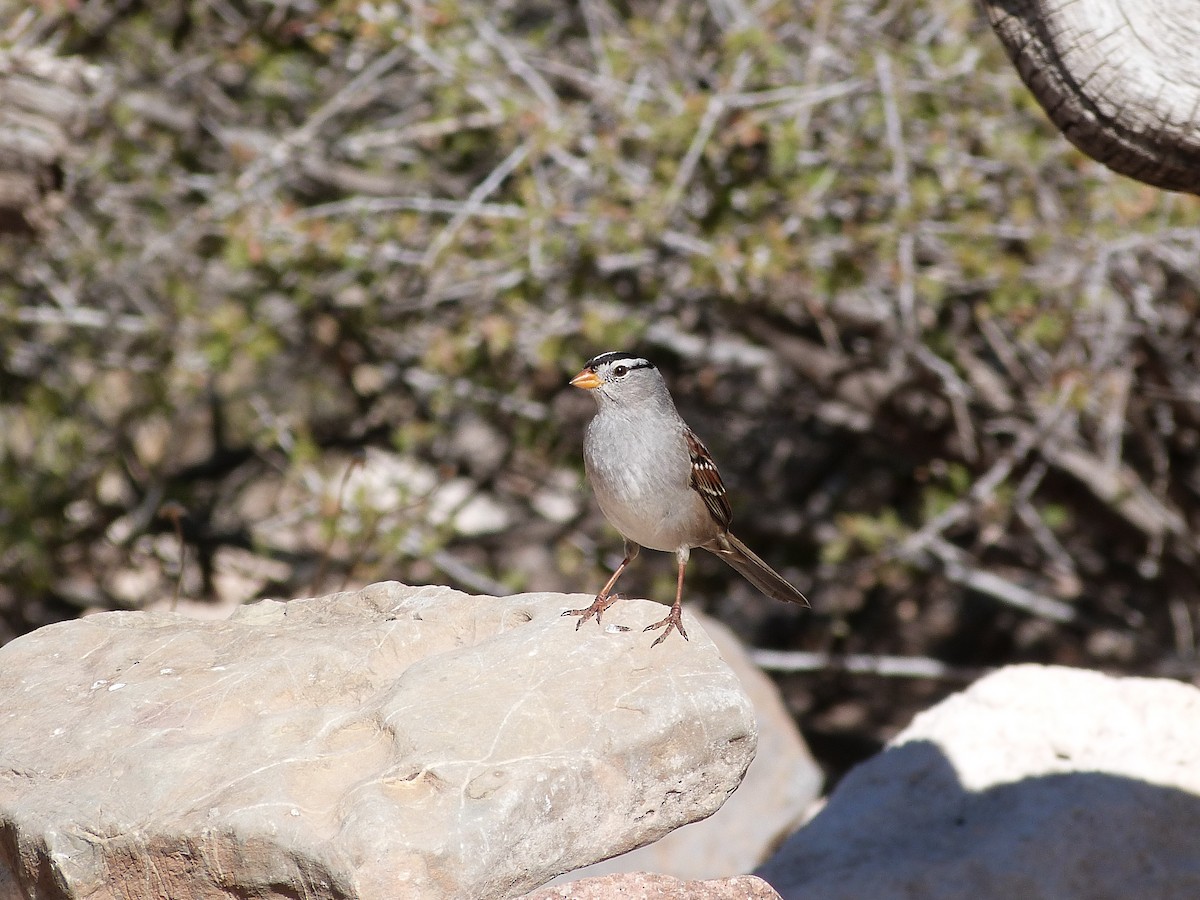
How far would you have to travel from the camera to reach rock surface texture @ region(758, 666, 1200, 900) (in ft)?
14.7

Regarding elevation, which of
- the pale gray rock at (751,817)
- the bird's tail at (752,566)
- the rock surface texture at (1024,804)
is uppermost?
the bird's tail at (752,566)

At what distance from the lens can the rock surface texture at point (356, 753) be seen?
115 inches

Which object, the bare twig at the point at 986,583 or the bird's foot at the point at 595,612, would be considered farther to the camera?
the bare twig at the point at 986,583

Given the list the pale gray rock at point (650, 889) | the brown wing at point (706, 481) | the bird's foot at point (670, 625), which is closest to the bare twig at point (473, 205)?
the brown wing at point (706, 481)

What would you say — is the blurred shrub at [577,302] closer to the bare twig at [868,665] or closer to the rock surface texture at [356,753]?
the bare twig at [868,665]

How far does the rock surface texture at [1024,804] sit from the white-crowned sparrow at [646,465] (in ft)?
3.12

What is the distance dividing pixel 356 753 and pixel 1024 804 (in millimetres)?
2781

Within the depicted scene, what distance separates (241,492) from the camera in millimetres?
8523

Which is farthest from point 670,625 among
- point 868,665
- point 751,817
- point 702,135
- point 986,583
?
point 868,665

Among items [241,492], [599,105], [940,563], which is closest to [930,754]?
[940,563]

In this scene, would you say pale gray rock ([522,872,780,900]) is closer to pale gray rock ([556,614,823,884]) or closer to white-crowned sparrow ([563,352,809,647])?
white-crowned sparrow ([563,352,809,647])

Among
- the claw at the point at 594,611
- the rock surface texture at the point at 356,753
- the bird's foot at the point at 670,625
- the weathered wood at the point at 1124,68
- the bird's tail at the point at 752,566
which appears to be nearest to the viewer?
the rock surface texture at the point at 356,753

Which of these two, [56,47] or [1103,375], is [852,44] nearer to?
[1103,375]

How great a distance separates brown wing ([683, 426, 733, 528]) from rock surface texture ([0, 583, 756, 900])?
3.47 ft
